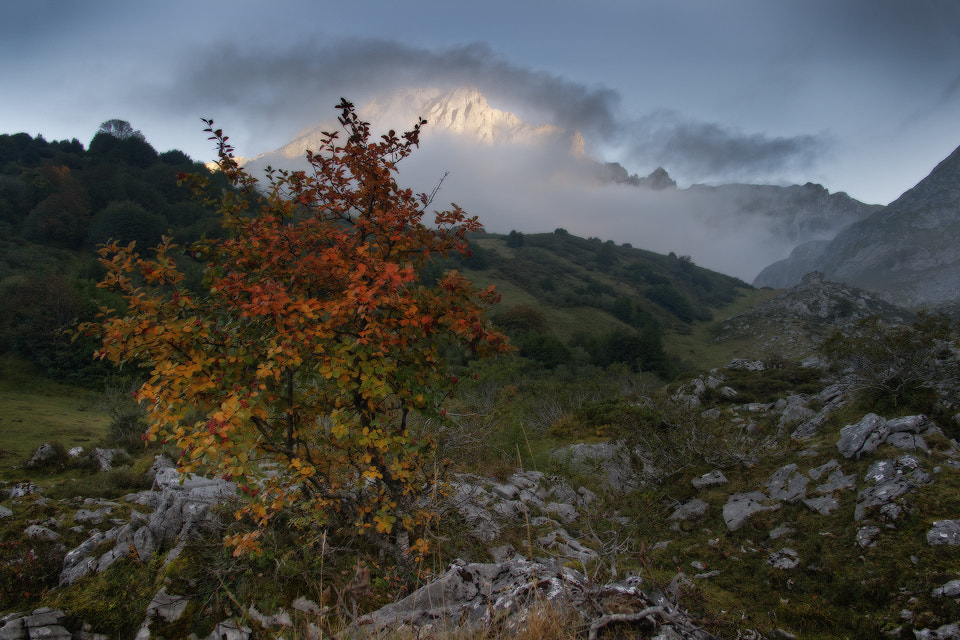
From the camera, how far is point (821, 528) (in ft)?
20.5

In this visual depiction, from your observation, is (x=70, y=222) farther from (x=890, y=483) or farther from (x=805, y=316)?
(x=805, y=316)

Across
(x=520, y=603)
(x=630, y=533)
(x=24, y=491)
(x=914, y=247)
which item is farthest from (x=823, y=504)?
→ (x=914, y=247)

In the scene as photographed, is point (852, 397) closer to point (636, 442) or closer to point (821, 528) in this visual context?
point (636, 442)

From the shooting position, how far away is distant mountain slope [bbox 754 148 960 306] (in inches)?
4380

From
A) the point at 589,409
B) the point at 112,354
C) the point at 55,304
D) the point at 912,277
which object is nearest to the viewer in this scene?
the point at 112,354

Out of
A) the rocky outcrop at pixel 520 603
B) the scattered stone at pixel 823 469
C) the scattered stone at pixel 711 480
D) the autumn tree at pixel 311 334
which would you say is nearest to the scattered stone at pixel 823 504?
the scattered stone at pixel 823 469

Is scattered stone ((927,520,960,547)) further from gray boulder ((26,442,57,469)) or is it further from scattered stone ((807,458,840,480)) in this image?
gray boulder ((26,442,57,469))

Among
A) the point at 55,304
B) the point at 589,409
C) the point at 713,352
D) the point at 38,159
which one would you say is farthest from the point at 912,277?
the point at 38,159

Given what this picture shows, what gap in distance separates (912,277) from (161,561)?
16548 centimetres

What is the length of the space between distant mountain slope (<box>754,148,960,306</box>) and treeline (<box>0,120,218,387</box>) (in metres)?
154

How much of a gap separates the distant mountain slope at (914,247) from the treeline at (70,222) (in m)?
154

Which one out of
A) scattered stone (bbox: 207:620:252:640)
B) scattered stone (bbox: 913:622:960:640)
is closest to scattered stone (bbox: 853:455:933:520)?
scattered stone (bbox: 913:622:960:640)

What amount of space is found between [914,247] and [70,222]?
193 metres

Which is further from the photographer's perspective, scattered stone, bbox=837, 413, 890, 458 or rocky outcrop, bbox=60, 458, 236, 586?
scattered stone, bbox=837, 413, 890, 458
